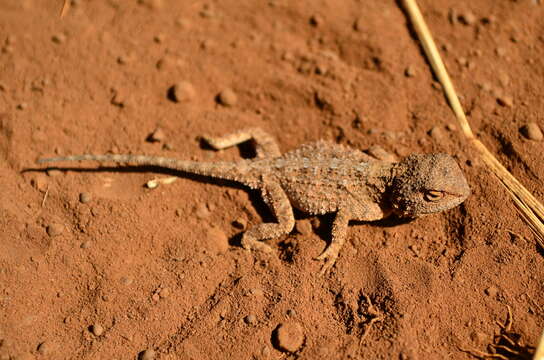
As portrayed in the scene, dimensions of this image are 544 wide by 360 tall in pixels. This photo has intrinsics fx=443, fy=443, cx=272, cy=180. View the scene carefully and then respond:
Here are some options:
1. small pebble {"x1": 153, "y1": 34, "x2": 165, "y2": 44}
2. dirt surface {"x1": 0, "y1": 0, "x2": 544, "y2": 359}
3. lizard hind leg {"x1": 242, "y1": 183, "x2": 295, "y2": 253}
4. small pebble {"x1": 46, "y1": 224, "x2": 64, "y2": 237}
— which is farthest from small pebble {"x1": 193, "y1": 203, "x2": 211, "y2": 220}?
small pebble {"x1": 153, "y1": 34, "x2": 165, "y2": 44}

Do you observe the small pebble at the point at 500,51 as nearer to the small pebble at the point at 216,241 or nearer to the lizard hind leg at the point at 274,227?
the lizard hind leg at the point at 274,227

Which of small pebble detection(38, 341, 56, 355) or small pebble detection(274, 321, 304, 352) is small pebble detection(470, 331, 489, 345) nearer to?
small pebble detection(274, 321, 304, 352)

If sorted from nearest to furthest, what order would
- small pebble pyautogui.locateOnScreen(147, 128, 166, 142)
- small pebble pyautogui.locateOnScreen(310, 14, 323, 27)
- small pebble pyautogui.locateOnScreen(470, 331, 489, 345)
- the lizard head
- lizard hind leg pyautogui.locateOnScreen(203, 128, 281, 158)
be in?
small pebble pyautogui.locateOnScreen(470, 331, 489, 345) → the lizard head → lizard hind leg pyautogui.locateOnScreen(203, 128, 281, 158) → small pebble pyautogui.locateOnScreen(147, 128, 166, 142) → small pebble pyautogui.locateOnScreen(310, 14, 323, 27)

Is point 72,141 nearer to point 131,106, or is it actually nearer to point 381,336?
point 131,106

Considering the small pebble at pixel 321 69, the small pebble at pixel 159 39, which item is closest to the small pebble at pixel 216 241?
the small pebble at pixel 321 69

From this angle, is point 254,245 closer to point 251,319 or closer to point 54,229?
point 251,319

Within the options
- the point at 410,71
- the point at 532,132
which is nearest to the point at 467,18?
the point at 410,71
